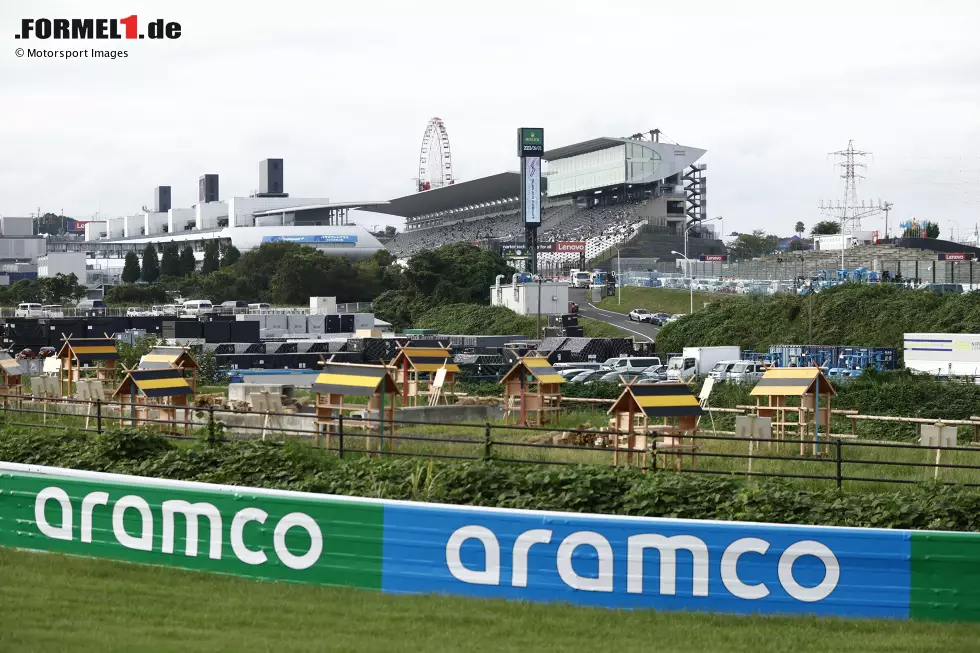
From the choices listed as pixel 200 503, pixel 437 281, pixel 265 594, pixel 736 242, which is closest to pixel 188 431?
pixel 200 503

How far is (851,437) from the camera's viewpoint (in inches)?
1016

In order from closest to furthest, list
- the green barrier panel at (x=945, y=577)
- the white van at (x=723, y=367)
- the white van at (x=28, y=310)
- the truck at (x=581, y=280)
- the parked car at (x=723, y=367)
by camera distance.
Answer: the green barrier panel at (x=945, y=577)
the white van at (x=723, y=367)
the parked car at (x=723, y=367)
the white van at (x=28, y=310)
the truck at (x=581, y=280)

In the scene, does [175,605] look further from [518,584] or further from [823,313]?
[823,313]

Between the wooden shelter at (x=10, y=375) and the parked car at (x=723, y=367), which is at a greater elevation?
the wooden shelter at (x=10, y=375)

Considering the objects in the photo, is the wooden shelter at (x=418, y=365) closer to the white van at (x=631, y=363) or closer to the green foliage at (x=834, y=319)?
the white van at (x=631, y=363)

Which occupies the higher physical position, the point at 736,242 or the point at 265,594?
the point at 736,242

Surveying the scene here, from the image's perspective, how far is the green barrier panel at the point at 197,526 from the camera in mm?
11562

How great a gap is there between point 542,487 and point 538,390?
15819 millimetres

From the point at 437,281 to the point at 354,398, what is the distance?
2508 inches

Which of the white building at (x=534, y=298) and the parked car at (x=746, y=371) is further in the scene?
the white building at (x=534, y=298)

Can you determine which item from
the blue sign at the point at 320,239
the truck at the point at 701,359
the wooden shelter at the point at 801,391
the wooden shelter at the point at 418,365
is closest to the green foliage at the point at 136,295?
the blue sign at the point at 320,239

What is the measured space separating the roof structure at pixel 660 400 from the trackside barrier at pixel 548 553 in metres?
10.1

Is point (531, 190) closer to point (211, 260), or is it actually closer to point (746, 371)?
point (211, 260)

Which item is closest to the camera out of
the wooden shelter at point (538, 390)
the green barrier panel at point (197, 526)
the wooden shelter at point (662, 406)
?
the green barrier panel at point (197, 526)
